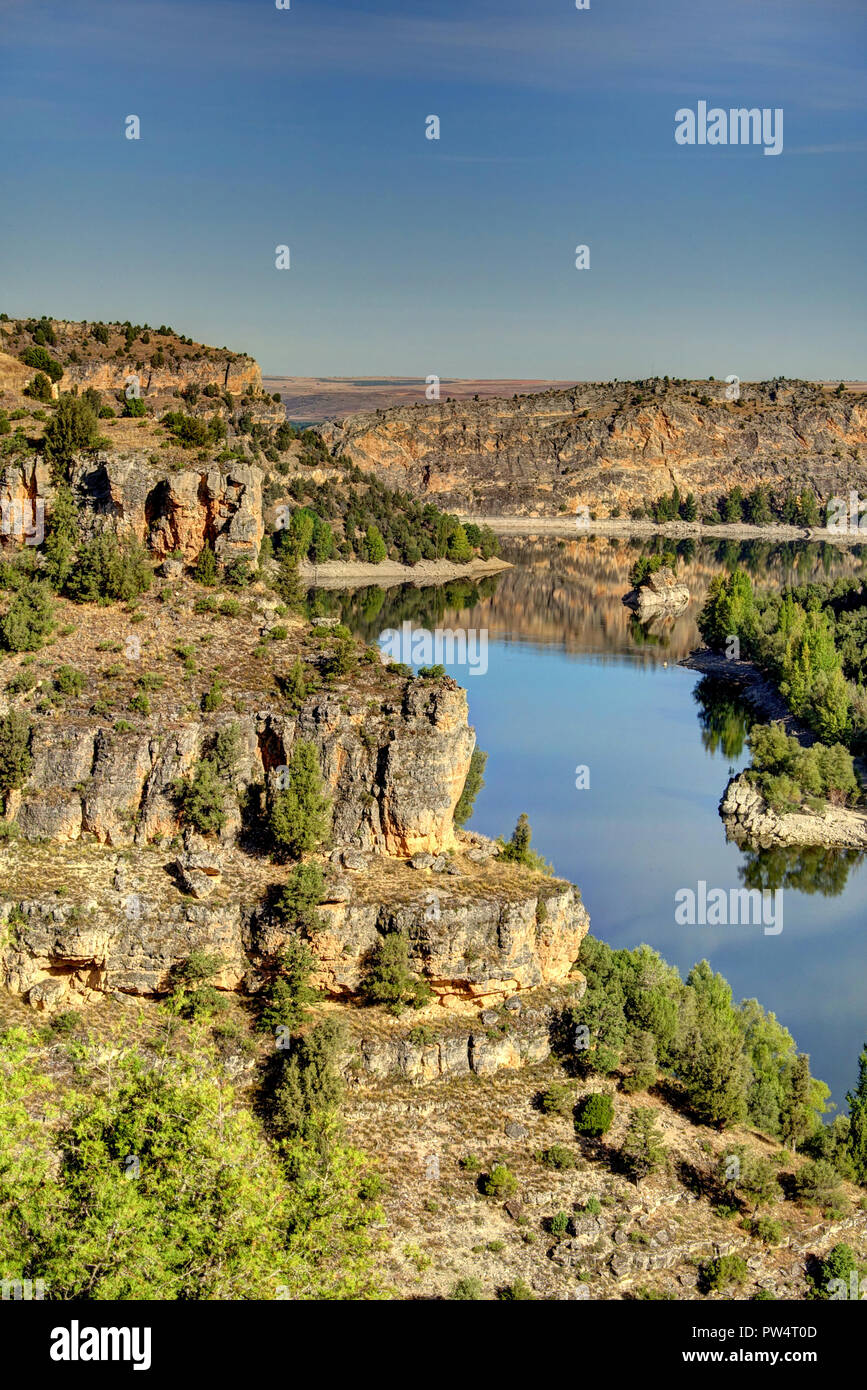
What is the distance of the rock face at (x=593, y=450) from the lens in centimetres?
17938

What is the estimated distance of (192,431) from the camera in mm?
35562

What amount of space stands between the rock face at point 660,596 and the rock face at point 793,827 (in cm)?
5376

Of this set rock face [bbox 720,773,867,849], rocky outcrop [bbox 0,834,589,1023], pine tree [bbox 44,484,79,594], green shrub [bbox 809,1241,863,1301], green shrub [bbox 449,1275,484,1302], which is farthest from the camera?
rock face [bbox 720,773,867,849]

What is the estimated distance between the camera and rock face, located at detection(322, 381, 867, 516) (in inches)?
7062

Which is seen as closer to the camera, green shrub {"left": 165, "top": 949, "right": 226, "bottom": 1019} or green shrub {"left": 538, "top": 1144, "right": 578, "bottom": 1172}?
green shrub {"left": 538, "top": 1144, "right": 578, "bottom": 1172}

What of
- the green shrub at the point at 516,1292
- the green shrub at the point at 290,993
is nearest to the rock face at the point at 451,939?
the green shrub at the point at 290,993

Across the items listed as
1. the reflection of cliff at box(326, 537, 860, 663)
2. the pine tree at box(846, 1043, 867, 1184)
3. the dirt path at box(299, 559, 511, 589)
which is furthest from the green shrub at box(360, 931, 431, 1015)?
the dirt path at box(299, 559, 511, 589)

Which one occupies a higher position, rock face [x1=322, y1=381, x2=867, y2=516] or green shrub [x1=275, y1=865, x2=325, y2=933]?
rock face [x1=322, y1=381, x2=867, y2=516]

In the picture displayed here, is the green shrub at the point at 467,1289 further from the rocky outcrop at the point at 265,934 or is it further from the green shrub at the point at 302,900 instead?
the green shrub at the point at 302,900

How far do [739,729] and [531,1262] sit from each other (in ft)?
150

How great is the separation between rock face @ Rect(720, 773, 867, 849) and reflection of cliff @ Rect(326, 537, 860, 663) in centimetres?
3450

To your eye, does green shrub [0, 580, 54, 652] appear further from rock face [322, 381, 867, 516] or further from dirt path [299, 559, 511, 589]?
rock face [322, 381, 867, 516]

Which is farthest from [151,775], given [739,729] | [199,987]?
[739,729]
